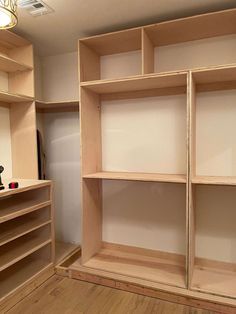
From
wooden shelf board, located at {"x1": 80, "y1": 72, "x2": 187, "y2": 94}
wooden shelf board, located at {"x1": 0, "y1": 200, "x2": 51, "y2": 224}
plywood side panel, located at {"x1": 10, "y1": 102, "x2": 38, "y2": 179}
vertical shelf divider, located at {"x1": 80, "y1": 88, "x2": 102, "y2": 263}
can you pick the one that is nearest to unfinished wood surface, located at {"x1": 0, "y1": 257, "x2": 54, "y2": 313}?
vertical shelf divider, located at {"x1": 80, "y1": 88, "x2": 102, "y2": 263}

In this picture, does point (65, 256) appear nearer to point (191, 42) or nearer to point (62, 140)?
point (62, 140)

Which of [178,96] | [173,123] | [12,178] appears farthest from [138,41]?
[12,178]

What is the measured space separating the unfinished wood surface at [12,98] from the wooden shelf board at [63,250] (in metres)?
1.66

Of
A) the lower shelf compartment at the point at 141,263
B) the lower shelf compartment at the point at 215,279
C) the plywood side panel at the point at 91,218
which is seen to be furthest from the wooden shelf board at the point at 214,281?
the plywood side panel at the point at 91,218

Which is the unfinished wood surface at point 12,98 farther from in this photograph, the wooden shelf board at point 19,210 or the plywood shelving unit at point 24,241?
the wooden shelf board at point 19,210

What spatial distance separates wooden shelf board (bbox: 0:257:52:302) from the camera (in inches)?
79.8

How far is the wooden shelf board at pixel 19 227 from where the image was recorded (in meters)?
1.98

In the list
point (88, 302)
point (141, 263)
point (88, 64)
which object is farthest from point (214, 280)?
point (88, 64)

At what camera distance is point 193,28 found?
2111mm

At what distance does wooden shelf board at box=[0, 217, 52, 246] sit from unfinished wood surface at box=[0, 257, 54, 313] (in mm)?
429

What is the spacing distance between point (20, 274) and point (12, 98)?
5.37 ft

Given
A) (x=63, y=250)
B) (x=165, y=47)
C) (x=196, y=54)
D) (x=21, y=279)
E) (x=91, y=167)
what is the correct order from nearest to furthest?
(x=21, y=279)
(x=196, y=54)
(x=165, y=47)
(x=91, y=167)
(x=63, y=250)

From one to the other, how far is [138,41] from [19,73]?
1259 mm

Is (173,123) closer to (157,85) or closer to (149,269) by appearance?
(157,85)
